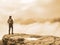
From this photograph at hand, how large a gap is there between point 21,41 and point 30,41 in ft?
1.50

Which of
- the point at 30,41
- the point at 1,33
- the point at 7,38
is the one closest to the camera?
the point at 30,41

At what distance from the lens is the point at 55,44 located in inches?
319

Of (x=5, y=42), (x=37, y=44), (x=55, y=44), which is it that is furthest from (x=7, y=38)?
(x=55, y=44)

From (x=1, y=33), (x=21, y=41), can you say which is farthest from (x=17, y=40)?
(x=1, y=33)

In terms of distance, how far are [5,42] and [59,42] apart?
109 inches

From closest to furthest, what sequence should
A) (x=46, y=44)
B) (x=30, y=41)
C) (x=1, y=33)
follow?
(x=46, y=44) < (x=30, y=41) < (x=1, y=33)

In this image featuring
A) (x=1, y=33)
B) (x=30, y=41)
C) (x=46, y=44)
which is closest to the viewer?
(x=46, y=44)

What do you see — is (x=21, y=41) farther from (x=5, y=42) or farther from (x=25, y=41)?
(x=5, y=42)

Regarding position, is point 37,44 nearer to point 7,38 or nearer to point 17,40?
point 17,40

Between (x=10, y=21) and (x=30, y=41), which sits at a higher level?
(x=10, y=21)

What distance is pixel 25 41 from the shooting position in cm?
867

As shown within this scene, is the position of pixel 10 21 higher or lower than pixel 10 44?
higher

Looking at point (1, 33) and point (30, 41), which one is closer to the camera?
point (30, 41)

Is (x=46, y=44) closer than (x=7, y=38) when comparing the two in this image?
Yes
